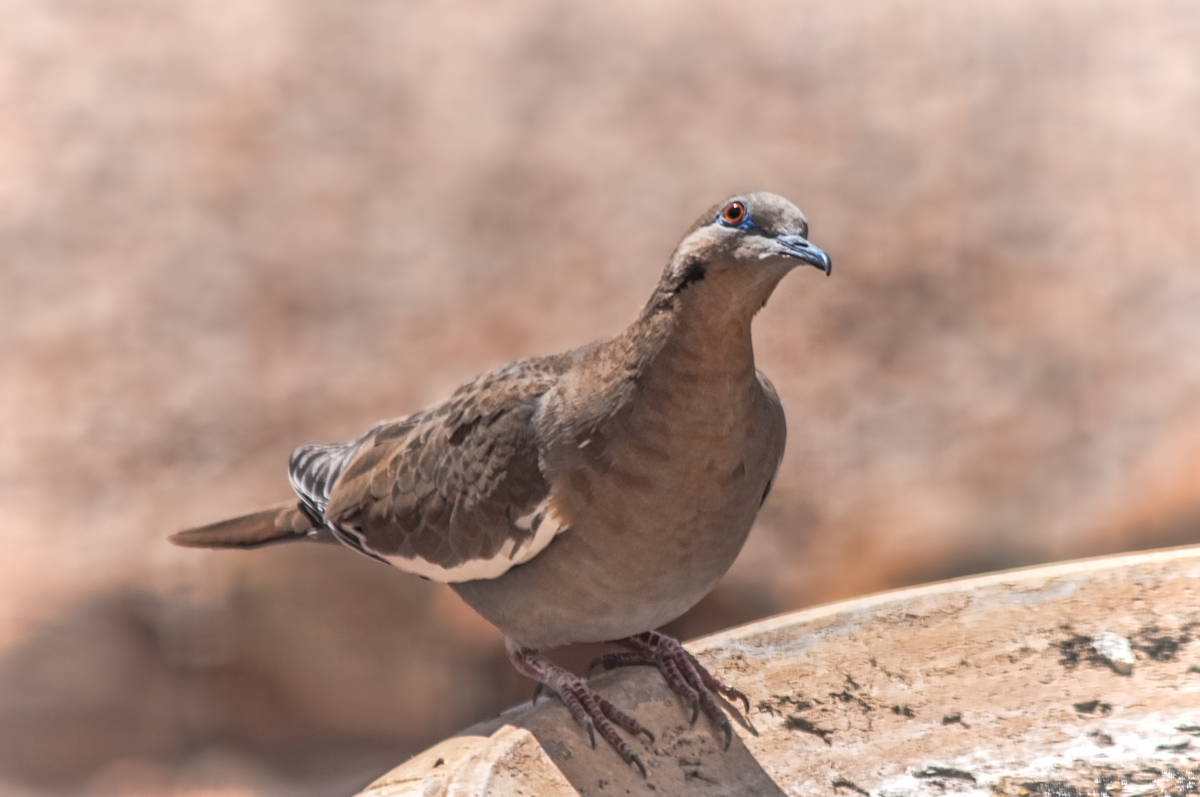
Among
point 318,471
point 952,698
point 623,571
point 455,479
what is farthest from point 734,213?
point 318,471

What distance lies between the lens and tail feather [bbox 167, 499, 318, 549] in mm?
2736

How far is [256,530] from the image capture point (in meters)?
2.77

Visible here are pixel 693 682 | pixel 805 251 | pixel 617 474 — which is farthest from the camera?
pixel 693 682

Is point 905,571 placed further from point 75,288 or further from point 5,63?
point 5,63

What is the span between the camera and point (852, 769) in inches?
82.4

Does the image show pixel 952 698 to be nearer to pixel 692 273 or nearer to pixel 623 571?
pixel 623 571

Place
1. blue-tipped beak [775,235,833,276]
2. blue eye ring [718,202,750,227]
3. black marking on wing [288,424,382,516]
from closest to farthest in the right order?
1. blue-tipped beak [775,235,833,276]
2. blue eye ring [718,202,750,227]
3. black marking on wing [288,424,382,516]

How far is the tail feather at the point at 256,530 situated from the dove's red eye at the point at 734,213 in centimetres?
130

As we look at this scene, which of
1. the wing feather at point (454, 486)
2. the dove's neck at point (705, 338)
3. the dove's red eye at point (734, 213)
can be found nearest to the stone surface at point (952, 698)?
the wing feather at point (454, 486)

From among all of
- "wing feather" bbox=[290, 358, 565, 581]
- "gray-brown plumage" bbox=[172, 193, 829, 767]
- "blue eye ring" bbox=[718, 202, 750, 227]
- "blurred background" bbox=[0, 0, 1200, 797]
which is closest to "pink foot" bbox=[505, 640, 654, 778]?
"gray-brown plumage" bbox=[172, 193, 829, 767]

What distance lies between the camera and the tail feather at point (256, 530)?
108 inches

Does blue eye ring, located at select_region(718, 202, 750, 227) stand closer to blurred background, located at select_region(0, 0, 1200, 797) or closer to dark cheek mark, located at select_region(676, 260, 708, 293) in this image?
dark cheek mark, located at select_region(676, 260, 708, 293)

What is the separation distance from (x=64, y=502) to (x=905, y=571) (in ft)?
9.49

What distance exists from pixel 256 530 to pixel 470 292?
1780 millimetres
